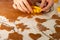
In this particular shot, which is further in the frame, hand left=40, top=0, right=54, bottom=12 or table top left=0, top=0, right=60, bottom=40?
hand left=40, top=0, right=54, bottom=12

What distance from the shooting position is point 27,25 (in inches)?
36.9

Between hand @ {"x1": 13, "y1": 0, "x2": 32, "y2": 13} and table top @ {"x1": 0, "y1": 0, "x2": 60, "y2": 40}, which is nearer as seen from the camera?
table top @ {"x1": 0, "y1": 0, "x2": 60, "y2": 40}

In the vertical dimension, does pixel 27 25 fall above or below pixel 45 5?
below

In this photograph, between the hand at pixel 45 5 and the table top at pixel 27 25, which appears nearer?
the table top at pixel 27 25

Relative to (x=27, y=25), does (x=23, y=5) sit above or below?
above

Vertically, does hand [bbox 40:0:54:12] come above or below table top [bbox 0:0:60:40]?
above

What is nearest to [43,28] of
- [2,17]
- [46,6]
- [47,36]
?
[47,36]

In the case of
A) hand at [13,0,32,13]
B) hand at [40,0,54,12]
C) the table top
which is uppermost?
hand at [40,0,54,12]

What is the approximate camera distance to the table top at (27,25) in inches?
33.6

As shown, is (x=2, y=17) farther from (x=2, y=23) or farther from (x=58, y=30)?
(x=58, y=30)

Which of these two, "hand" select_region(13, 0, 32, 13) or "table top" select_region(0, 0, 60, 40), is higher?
"hand" select_region(13, 0, 32, 13)

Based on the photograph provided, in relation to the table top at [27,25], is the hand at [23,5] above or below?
above

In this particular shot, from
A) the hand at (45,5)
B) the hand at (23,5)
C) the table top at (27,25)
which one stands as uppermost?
the hand at (45,5)

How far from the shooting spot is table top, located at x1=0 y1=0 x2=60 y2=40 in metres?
0.85
